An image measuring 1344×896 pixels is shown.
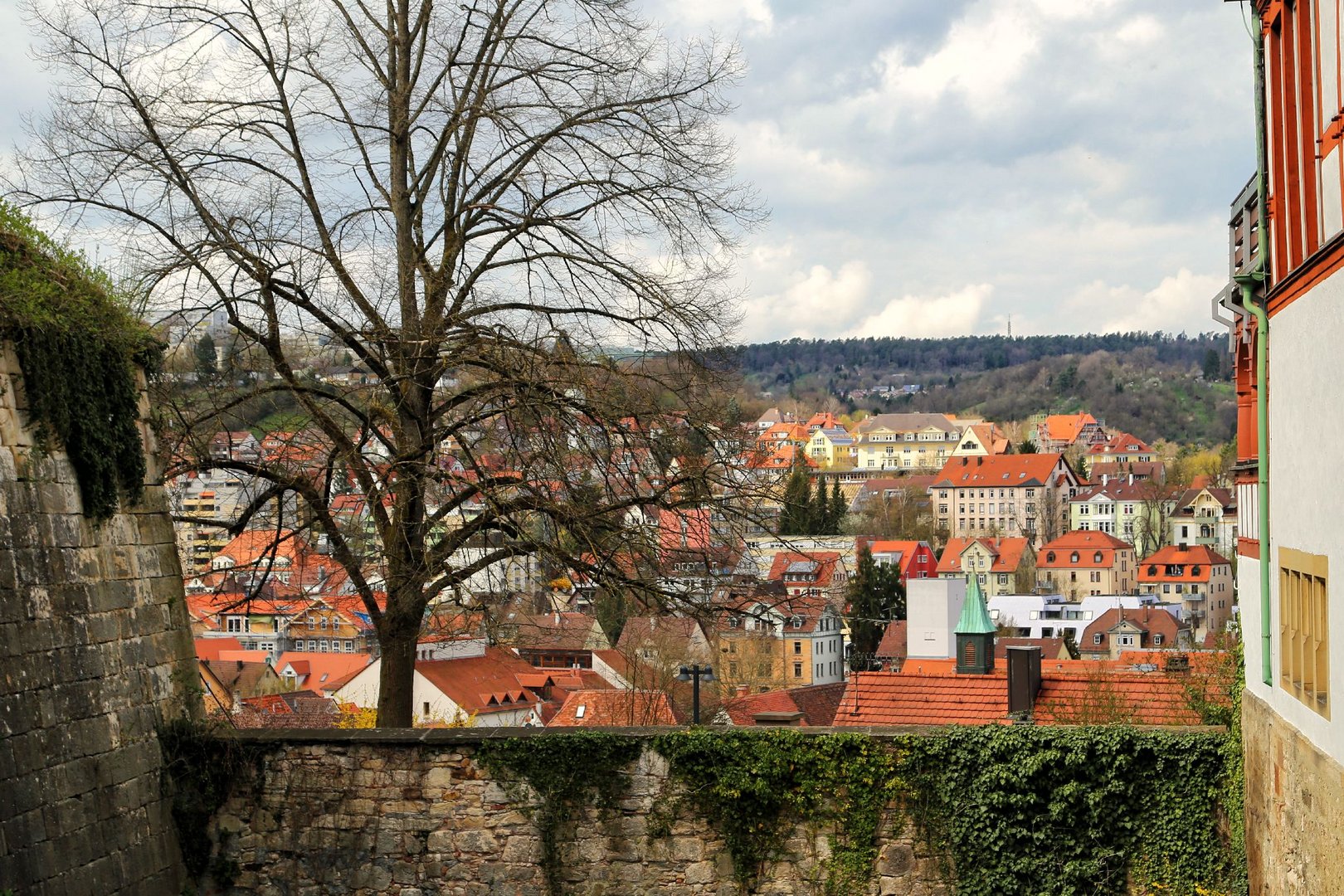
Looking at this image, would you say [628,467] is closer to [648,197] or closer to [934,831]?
[648,197]

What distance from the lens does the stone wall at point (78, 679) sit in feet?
25.8

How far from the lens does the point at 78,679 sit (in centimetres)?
848

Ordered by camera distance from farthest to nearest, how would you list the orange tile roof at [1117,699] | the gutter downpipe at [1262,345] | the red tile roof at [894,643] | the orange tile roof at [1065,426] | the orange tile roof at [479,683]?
the orange tile roof at [1065,426], the red tile roof at [894,643], the orange tile roof at [479,683], the orange tile roof at [1117,699], the gutter downpipe at [1262,345]

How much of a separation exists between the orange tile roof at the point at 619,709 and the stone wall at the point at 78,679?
13.7 m

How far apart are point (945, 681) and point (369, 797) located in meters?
10.0

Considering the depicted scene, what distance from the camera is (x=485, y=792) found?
9734 millimetres

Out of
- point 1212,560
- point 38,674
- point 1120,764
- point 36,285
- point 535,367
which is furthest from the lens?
point 1212,560

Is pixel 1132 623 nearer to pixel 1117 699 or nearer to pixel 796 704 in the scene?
pixel 796 704

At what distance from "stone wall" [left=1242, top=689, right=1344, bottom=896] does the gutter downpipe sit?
1.51 feet

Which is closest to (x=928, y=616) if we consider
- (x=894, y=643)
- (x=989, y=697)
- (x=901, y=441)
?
(x=894, y=643)

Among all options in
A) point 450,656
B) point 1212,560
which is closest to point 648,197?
point 450,656

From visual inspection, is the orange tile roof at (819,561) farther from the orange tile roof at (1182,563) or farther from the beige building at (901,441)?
the beige building at (901,441)

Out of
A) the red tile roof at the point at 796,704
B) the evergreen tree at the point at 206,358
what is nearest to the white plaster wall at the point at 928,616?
the red tile roof at the point at 796,704

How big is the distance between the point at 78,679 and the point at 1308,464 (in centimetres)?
687
